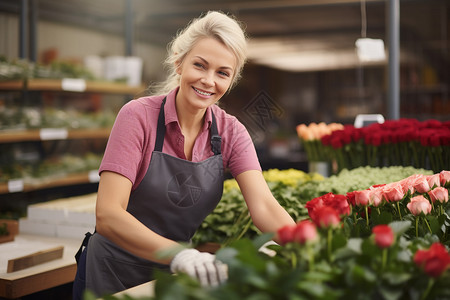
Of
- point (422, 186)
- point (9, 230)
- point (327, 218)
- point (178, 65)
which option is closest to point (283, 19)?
point (9, 230)

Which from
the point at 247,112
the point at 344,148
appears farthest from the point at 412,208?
the point at 344,148

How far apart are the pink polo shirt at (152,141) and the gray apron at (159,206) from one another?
3cm

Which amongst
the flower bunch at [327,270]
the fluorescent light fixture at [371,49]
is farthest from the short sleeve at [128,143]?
the fluorescent light fixture at [371,49]

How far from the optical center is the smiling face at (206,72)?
1.71 meters

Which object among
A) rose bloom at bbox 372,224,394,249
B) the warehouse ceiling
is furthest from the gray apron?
the warehouse ceiling

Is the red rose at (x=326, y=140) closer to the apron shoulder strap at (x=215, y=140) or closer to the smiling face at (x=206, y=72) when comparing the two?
the apron shoulder strap at (x=215, y=140)

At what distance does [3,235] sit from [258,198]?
140 cm

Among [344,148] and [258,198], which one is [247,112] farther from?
[344,148]

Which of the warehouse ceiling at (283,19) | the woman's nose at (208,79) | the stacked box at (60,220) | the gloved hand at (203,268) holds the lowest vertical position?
the stacked box at (60,220)

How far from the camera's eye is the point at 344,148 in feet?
9.20

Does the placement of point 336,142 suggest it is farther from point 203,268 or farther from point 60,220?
point 203,268

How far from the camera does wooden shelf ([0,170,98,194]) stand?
425 cm

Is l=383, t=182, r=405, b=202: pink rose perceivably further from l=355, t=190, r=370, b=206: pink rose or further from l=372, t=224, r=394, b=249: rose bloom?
l=372, t=224, r=394, b=249: rose bloom

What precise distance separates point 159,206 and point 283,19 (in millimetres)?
7123
